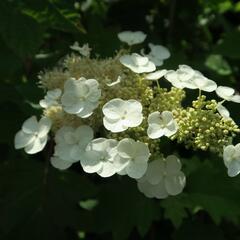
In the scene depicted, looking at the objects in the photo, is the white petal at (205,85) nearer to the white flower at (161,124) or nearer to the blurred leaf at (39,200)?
the white flower at (161,124)

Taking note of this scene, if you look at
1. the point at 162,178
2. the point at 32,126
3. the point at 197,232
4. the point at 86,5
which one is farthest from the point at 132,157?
the point at 86,5

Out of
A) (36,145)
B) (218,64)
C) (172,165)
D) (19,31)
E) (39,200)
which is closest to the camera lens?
(172,165)

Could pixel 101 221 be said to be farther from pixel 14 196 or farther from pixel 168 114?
pixel 168 114

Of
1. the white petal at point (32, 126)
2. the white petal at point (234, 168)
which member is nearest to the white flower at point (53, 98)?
the white petal at point (32, 126)

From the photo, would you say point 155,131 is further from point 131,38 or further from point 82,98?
point 131,38

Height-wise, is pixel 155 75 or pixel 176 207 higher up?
pixel 155 75

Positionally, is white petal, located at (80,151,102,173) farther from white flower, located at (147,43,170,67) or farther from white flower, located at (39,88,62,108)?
white flower, located at (147,43,170,67)

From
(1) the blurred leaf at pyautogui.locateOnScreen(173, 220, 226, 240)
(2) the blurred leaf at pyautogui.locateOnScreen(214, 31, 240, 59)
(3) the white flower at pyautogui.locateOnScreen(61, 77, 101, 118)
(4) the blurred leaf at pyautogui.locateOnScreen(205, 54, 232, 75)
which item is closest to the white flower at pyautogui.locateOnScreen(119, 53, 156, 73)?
(3) the white flower at pyautogui.locateOnScreen(61, 77, 101, 118)
